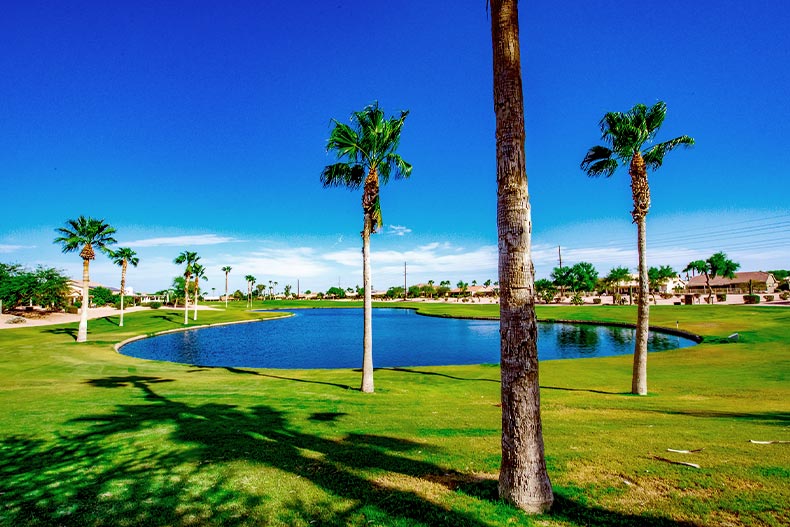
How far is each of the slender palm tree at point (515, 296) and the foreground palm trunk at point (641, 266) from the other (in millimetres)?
14574

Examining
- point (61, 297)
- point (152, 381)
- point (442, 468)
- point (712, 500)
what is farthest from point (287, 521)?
point (61, 297)

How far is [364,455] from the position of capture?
8039mm

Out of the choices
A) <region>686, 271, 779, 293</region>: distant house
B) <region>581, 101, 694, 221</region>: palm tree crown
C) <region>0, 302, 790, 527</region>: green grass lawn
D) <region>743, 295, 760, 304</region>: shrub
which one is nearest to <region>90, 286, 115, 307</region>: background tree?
<region>0, 302, 790, 527</region>: green grass lawn

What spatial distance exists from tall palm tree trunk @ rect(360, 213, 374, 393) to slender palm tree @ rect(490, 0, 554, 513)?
12009mm

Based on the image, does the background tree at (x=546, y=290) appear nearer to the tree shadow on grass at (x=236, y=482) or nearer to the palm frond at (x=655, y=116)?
the palm frond at (x=655, y=116)

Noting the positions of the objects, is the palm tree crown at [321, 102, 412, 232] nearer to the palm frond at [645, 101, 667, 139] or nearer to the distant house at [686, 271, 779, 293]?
the palm frond at [645, 101, 667, 139]

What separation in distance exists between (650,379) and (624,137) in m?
13.1

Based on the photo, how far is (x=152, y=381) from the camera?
1970cm

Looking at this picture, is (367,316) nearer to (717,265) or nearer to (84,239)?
(84,239)

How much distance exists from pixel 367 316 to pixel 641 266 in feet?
42.0

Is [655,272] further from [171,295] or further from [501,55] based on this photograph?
[171,295]

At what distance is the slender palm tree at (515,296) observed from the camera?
573 cm

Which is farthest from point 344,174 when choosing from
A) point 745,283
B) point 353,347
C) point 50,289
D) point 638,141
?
point 745,283

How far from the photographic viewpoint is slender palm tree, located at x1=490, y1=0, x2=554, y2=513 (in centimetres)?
573
